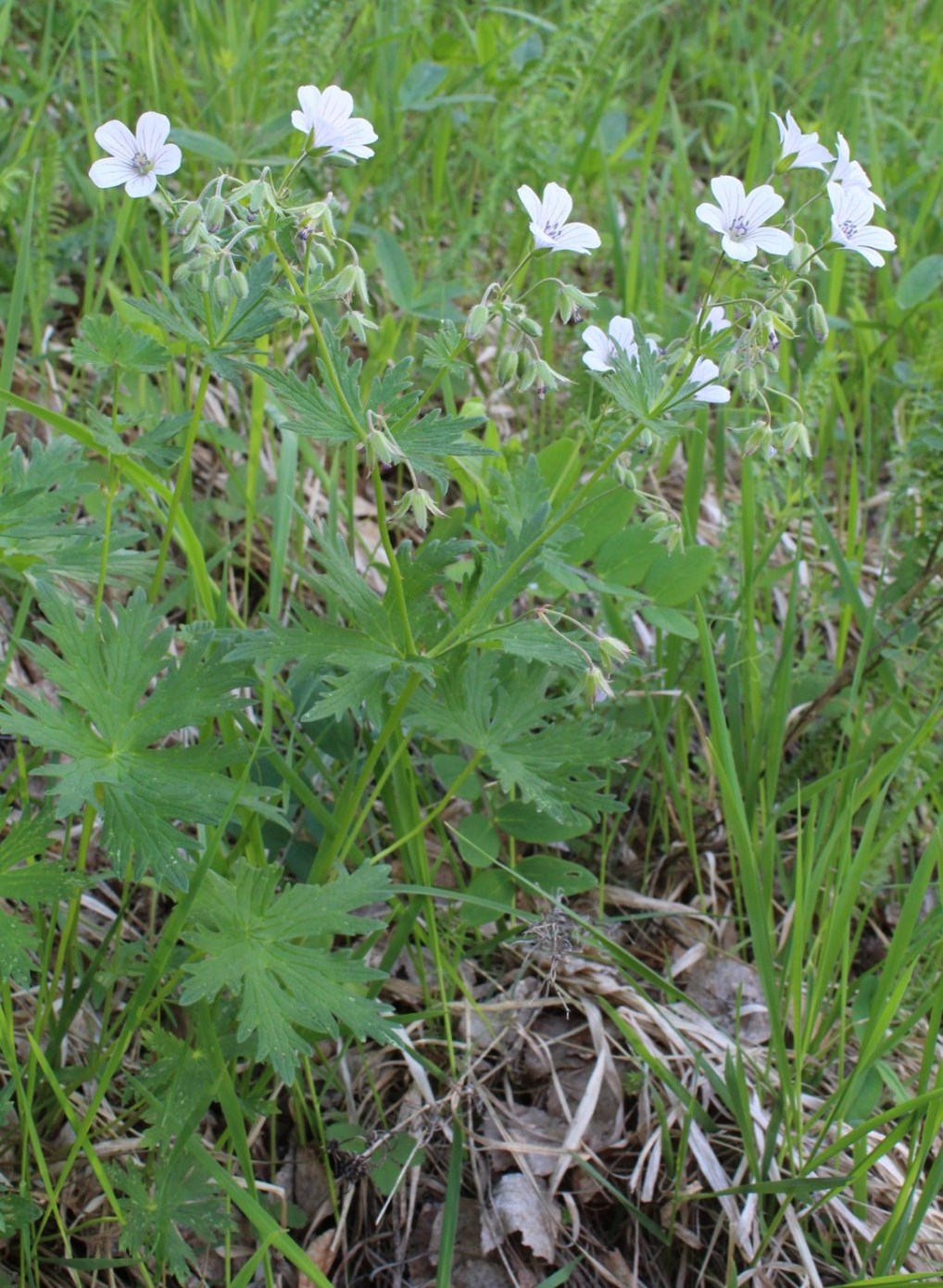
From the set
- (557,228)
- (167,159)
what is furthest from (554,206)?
(167,159)

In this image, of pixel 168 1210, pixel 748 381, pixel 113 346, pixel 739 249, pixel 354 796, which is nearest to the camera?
pixel 739 249

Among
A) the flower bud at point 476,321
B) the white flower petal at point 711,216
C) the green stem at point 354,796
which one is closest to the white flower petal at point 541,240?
the flower bud at point 476,321

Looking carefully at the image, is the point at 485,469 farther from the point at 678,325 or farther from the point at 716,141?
the point at 716,141

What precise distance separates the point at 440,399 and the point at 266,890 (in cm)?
191

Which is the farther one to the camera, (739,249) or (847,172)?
(847,172)

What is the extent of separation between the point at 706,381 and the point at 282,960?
1.07 meters

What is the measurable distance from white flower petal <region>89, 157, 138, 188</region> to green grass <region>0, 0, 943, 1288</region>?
0.33 metres

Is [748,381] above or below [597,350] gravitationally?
below

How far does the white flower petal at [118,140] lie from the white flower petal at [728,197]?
84cm

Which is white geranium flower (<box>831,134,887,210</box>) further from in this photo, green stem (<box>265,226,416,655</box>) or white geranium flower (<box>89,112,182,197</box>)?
white geranium flower (<box>89,112,182,197</box>)

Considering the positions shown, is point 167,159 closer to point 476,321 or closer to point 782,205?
point 476,321

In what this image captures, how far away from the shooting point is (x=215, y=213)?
1.57m

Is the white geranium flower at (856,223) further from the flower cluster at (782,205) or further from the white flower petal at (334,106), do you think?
the white flower petal at (334,106)

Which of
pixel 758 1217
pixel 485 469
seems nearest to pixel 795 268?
pixel 485 469
